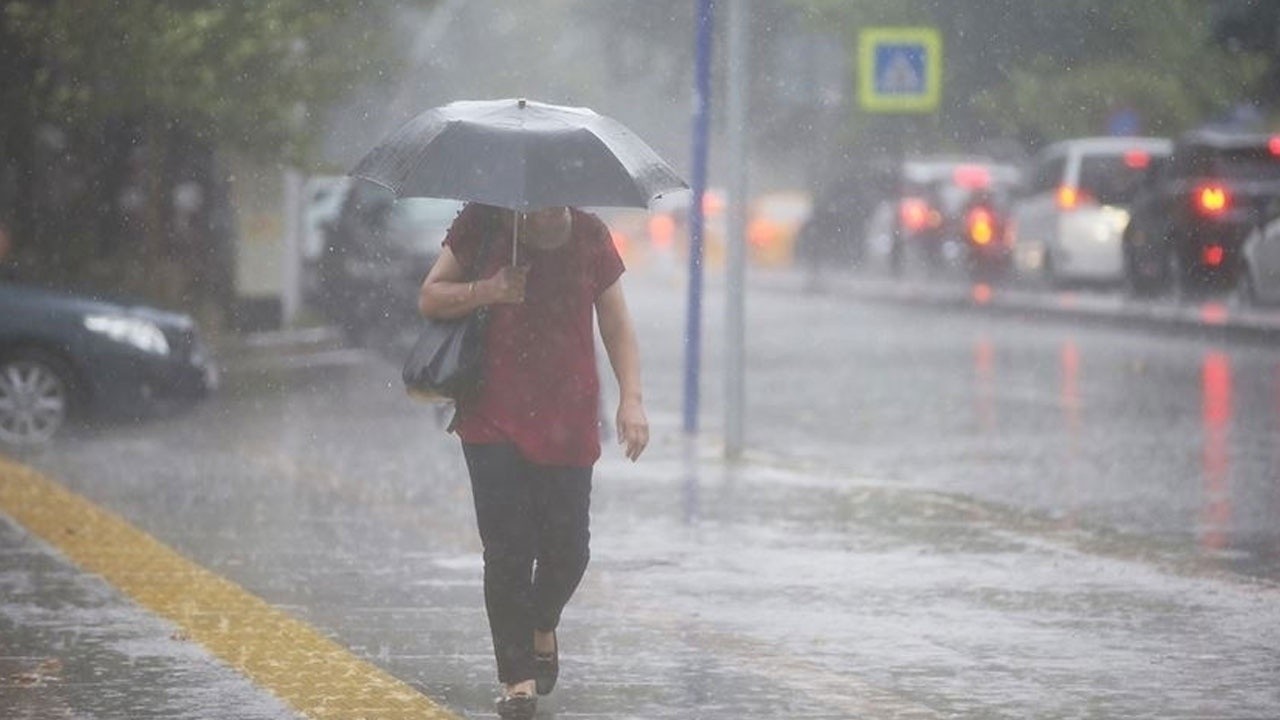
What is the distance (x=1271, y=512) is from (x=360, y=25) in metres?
17.5

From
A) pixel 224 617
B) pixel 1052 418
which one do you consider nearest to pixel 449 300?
pixel 224 617

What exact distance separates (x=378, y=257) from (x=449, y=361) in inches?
746

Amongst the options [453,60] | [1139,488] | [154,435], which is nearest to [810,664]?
[1139,488]

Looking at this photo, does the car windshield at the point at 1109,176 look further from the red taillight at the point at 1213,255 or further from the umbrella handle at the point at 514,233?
the umbrella handle at the point at 514,233

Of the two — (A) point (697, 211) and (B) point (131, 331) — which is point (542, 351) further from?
(B) point (131, 331)

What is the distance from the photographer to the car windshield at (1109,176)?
35938mm

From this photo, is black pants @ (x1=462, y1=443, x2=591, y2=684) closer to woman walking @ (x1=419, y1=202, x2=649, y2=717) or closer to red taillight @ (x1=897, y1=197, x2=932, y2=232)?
woman walking @ (x1=419, y1=202, x2=649, y2=717)

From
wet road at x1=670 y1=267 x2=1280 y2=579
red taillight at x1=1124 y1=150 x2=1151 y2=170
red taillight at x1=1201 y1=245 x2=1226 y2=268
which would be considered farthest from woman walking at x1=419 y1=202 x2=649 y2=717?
red taillight at x1=1124 y1=150 x2=1151 y2=170

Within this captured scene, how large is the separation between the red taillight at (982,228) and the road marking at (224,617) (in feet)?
91.0

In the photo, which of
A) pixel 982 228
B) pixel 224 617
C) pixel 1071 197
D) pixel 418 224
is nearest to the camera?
pixel 224 617

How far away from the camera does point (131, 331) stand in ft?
58.5

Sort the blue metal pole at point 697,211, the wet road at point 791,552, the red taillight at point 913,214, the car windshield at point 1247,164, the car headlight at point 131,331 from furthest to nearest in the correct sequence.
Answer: the red taillight at point 913,214 → the car windshield at point 1247,164 → the car headlight at point 131,331 → the blue metal pole at point 697,211 → the wet road at point 791,552

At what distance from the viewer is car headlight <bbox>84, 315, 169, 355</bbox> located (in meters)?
17.7

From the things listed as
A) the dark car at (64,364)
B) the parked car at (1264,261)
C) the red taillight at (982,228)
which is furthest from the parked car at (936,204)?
the dark car at (64,364)
